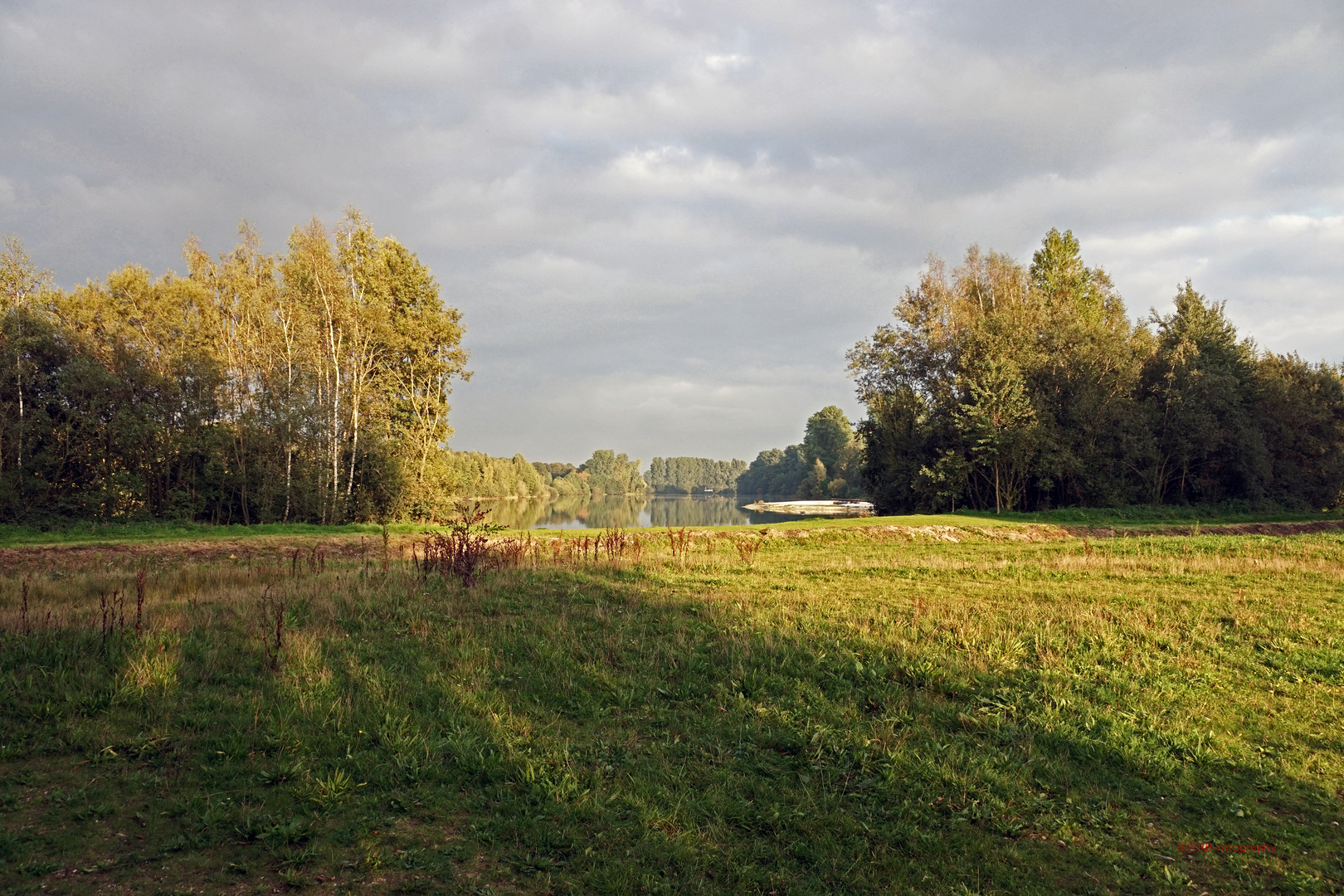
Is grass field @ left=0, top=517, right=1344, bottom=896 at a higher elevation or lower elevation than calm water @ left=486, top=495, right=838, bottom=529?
higher

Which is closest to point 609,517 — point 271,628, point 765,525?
point 765,525

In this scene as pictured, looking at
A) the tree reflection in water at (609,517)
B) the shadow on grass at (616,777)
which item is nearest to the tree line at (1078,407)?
the tree reflection in water at (609,517)

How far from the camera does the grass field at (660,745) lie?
4223 millimetres

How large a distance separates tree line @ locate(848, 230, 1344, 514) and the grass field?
2648 cm

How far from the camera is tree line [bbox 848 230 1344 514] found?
35125 millimetres

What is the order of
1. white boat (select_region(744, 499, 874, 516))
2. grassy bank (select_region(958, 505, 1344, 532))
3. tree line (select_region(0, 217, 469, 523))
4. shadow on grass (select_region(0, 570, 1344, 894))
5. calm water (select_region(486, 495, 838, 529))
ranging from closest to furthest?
shadow on grass (select_region(0, 570, 1344, 894)) → tree line (select_region(0, 217, 469, 523)) → grassy bank (select_region(958, 505, 1344, 532)) → calm water (select_region(486, 495, 838, 529)) → white boat (select_region(744, 499, 874, 516))

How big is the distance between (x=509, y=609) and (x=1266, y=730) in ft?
30.2

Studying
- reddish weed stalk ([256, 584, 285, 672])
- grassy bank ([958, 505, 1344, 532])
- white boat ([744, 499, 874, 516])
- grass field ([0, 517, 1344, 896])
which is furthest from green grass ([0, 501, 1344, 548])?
white boat ([744, 499, 874, 516])

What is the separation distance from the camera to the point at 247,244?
30375 millimetres

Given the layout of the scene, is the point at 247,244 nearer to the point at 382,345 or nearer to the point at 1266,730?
the point at 382,345

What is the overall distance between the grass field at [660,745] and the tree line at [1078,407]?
86.9 feet

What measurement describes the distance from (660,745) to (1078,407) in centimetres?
3726

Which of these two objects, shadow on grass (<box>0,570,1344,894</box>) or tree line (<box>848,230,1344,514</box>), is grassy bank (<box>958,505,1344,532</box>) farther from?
shadow on grass (<box>0,570,1344,894</box>)

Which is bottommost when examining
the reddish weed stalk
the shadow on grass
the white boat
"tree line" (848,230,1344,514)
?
the white boat
